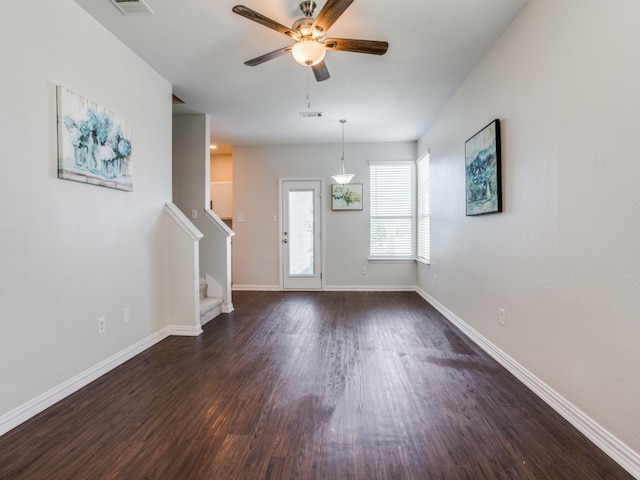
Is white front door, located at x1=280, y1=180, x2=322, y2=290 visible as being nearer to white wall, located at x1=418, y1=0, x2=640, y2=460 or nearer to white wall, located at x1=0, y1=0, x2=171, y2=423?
white wall, located at x1=0, y1=0, x2=171, y2=423

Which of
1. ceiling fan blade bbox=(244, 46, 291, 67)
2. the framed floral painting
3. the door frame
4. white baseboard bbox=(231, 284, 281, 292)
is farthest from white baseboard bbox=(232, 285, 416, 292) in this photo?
ceiling fan blade bbox=(244, 46, 291, 67)

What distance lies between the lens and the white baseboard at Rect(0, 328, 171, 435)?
5.79 feet

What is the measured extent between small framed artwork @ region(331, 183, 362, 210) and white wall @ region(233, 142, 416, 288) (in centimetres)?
9

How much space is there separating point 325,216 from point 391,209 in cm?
118

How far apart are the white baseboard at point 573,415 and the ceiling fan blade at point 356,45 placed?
2.47m

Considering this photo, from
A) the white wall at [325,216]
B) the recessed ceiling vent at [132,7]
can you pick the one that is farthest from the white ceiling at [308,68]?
the white wall at [325,216]

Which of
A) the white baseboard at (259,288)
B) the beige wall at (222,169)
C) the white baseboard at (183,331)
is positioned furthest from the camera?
the beige wall at (222,169)

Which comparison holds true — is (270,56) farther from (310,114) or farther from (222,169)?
(222,169)

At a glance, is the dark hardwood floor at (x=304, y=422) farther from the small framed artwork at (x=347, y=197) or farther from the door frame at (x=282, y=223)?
the small framed artwork at (x=347, y=197)

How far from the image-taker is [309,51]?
85.1 inches

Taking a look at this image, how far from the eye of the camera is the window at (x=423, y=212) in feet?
16.6

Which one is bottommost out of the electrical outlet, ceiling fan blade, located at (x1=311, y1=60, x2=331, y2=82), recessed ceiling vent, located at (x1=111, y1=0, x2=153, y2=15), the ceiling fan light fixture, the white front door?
the electrical outlet

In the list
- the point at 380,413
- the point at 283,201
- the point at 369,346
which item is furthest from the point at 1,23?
the point at 283,201

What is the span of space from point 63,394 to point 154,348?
0.90 meters
